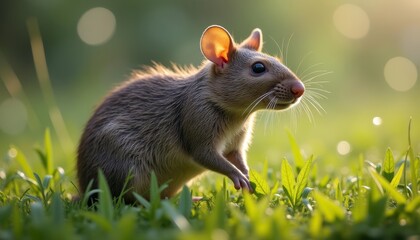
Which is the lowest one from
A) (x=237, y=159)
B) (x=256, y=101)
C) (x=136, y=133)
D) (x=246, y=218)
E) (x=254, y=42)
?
(x=237, y=159)

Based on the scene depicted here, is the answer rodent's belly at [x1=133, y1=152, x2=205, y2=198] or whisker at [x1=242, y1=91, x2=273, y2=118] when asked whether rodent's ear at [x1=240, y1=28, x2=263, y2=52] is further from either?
rodent's belly at [x1=133, y1=152, x2=205, y2=198]

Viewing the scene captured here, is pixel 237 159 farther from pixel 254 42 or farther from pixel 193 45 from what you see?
pixel 193 45

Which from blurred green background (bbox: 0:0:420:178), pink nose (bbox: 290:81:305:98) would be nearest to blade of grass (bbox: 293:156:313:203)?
pink nose (bbox: 290:81:305:98)

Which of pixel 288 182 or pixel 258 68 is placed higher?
pixel 258 68

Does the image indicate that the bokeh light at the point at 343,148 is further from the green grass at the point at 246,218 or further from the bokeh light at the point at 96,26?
the bokeh light at the point at 96,26

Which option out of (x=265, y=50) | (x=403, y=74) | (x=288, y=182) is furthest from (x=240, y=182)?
(x=403, y=74)

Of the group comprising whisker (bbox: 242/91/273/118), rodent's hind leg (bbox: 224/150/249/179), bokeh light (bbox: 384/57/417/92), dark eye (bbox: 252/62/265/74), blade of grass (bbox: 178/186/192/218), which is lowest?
bokeh light (bbox: 384/57/417/92)

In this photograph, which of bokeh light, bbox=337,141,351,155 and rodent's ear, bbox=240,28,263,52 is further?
bokeh light, bbox=337,141,351,155

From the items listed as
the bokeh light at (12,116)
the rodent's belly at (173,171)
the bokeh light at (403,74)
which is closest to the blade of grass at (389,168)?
the rodent's belly at (173,171)
